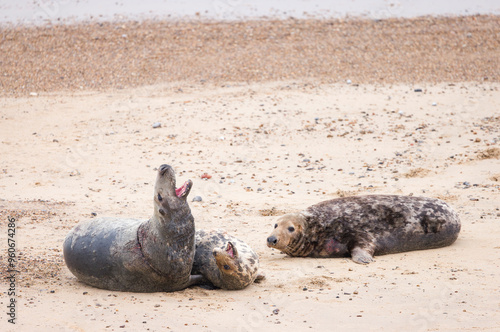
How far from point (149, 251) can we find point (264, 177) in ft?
15.8

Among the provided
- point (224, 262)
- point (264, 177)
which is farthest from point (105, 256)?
point (264, 177)

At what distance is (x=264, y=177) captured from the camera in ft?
33.3

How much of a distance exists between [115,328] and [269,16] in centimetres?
1542

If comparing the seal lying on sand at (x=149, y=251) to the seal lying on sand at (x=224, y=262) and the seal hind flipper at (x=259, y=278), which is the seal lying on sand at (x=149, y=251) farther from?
the seal hind flipper at (x=259, y=278)

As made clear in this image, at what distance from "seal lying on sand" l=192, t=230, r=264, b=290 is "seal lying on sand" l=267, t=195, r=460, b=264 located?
101 cm

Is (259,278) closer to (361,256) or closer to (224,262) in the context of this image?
(224,262)

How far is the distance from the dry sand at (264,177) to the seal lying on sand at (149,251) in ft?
0.42

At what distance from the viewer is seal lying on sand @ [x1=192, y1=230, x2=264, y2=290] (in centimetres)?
571

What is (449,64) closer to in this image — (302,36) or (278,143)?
(302,36)

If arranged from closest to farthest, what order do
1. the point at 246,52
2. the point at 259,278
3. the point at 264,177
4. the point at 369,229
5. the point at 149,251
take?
the point at 149,251 → the point at 259,278 → the point at 369,229 → the point at 264,177 → the point at 246,52

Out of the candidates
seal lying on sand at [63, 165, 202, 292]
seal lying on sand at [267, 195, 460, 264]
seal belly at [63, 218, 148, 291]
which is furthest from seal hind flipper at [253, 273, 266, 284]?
seal belly at [63, 218, 148, 291]

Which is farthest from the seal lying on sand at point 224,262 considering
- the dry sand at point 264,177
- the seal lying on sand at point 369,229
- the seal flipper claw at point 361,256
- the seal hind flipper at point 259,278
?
the seal flipper claw at point 361,256

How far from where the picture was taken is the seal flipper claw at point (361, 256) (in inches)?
261

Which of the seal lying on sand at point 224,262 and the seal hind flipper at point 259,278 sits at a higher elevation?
the seal lying on sand at point 224,262
